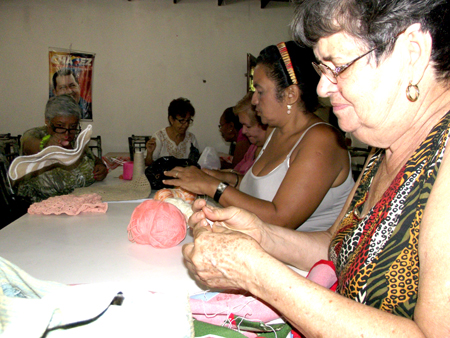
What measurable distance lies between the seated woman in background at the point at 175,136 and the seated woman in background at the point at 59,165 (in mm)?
1546

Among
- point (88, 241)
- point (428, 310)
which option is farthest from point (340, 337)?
point (88, 241)

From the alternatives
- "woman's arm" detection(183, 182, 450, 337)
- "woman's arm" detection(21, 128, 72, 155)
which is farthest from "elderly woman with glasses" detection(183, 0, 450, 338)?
"woman's arm" detection(21, 128, 72, 155)

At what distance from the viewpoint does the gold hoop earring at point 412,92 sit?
809 millimetres

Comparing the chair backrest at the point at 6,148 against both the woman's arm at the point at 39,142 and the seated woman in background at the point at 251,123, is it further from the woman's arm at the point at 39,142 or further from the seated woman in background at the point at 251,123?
the seated woman in background at the point at 251,123

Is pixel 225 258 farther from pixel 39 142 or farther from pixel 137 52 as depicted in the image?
pixel 137 52

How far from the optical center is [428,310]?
0.59 meters

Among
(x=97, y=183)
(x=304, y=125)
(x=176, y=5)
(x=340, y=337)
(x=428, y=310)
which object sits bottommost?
(x=97, y=183)

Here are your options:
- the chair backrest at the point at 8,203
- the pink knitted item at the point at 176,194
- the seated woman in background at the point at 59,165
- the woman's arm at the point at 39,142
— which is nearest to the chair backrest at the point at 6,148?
the woman's arm at the point at 39,142

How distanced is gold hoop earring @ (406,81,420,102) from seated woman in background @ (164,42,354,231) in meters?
0.75

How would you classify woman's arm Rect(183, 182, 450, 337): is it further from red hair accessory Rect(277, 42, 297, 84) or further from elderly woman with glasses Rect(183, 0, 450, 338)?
red hair accessory Rect(277, 42, 297, 84)

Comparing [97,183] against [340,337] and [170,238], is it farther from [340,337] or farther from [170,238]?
[340,337]

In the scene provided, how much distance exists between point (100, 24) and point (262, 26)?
299 centimetres

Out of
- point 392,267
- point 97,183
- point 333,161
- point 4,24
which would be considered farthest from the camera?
point 4,24

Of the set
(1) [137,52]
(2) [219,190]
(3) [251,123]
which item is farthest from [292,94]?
(1) [137,52]
